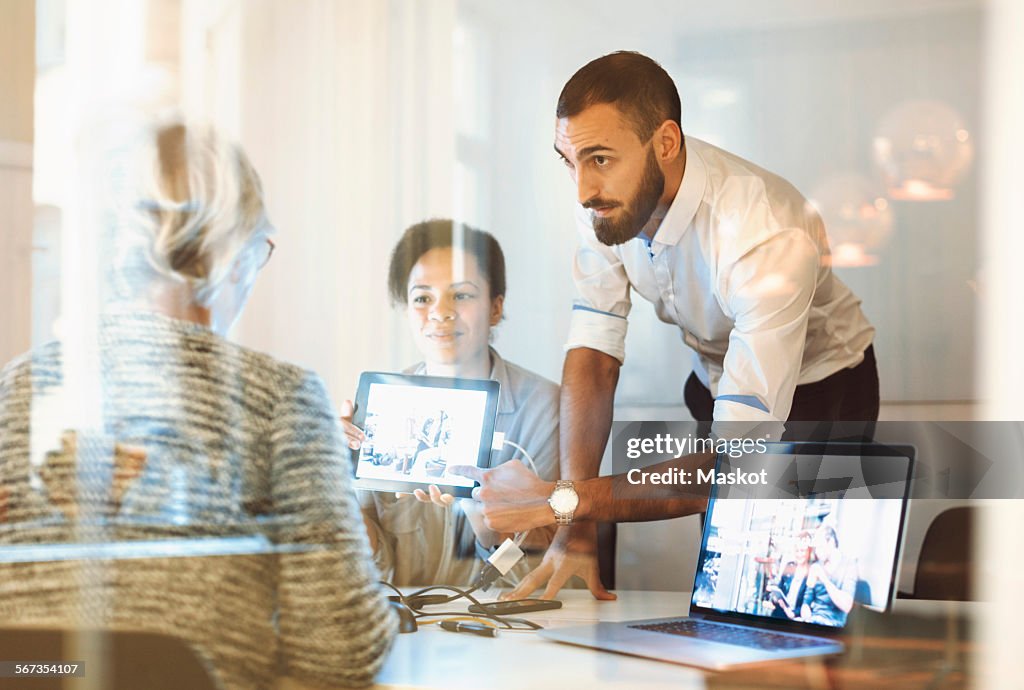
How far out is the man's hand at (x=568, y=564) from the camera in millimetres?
1913

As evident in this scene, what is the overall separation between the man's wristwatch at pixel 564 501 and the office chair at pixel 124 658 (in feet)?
2.17

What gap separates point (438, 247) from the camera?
6.48ft

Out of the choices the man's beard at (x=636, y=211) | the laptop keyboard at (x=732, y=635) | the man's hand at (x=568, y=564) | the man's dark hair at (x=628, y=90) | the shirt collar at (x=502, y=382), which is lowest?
the laptop keyboard at (x=732, y=635)

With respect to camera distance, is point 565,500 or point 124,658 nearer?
point 124,658

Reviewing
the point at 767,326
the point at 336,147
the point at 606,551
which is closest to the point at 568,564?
the point at 606,551

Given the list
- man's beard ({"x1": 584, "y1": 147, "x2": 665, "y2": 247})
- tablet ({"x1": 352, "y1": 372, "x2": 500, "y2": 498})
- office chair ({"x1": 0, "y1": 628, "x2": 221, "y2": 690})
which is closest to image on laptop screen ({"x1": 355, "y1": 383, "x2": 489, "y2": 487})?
tablet ({"x1": 352, "y1": 372, "x2": 500, "y2": 498})

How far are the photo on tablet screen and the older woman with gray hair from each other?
0.58 feet

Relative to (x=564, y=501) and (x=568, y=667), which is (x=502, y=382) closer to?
(x=564, y=501)

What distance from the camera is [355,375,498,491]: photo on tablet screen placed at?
1953 millimetres

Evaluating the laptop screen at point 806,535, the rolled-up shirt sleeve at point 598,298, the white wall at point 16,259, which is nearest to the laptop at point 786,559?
the laptop screen at point 806,535

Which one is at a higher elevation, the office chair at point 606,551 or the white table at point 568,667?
the office chair at point 606,551

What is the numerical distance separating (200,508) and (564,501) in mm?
664

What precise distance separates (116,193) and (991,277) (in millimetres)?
1625

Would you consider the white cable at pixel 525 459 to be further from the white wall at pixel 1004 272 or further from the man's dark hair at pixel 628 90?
the white wall at pixel 1004 272
